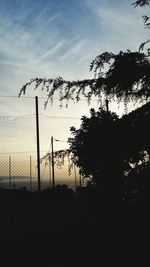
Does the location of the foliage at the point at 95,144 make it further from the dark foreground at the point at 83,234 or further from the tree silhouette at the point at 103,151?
the dark foreground at the point at 83,234

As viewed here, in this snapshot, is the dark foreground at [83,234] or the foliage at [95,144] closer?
the foliage at [95,144]

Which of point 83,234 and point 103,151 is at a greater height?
point 103,151

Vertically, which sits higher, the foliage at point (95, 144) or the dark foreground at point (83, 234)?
the foliage at point (95, 144)

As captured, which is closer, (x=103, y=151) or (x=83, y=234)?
(x=103, y=151)

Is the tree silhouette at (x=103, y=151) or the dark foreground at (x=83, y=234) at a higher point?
the tree silhouette at (x=103, y=151)

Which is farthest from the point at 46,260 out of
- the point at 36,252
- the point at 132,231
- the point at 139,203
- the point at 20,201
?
the point at 20,201

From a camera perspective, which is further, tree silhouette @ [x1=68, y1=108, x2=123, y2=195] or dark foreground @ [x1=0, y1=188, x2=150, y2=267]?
dark foreground @ [x1=0, y1=188, x2=150, y2=267]

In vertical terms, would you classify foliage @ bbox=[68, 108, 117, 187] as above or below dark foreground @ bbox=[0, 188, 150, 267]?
above

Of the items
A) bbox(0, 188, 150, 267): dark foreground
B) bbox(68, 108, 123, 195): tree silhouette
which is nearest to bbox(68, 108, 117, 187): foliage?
bbox(68, 108, 123, 195): tree silhouette

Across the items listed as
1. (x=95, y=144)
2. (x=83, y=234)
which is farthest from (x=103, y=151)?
(x=83, y=234)

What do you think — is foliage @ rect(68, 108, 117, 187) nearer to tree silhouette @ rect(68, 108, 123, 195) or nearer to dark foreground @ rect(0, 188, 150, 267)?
tree silhouette @ rect(68, 108, 123, 195)

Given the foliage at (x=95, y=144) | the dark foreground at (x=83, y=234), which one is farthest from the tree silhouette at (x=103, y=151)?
the dark foreground at (x=83, y=234)

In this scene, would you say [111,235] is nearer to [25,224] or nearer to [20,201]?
[25,224]

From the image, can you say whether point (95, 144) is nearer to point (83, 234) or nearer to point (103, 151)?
point (103, 151)
